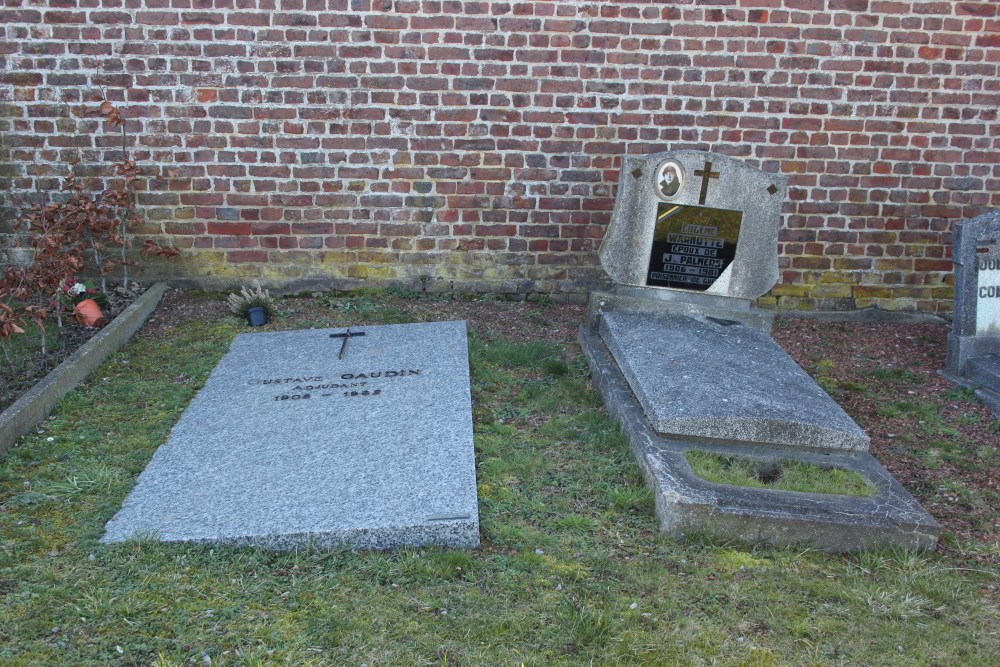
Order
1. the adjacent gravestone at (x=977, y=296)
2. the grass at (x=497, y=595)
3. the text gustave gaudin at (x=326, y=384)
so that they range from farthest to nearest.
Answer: the adjacent gravestone at (x=977, y=296), the text gustave gaudin at (x=326, y=384), the grass at (x=497, y=595)

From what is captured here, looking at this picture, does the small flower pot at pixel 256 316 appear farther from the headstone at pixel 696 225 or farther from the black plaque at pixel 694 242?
the black plaque at pixel 694 242

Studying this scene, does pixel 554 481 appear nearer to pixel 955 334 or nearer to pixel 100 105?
pixel 955 334

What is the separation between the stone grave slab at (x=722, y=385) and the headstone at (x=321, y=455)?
3.11ft

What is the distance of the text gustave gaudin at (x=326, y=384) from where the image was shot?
4430 mm

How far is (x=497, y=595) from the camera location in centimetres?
301

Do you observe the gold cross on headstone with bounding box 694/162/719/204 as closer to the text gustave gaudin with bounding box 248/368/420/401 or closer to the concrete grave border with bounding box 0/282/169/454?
the text gustave gaudin with bounding box 248/368/420/401

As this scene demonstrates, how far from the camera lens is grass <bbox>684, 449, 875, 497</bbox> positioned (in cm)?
355

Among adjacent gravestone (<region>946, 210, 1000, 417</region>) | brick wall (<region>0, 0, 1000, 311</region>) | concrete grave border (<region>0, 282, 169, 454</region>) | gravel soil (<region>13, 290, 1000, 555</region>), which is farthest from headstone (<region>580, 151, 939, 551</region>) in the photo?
concrete grave border (<region>0, 282, 169, 454</region>)

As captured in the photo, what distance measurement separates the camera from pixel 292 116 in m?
6.02

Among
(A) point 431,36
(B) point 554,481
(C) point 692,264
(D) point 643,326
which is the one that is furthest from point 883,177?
(B) point 554,481

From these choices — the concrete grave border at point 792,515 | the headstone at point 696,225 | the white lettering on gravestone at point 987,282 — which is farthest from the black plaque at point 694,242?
the concrete grave border at point 792,515

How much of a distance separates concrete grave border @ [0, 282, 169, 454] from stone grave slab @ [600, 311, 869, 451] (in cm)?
318

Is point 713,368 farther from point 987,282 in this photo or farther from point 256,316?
point 256,316

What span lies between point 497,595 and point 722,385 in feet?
5.75
